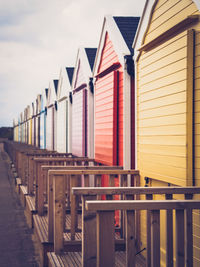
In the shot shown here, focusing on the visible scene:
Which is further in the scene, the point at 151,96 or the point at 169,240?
the point at 151,96

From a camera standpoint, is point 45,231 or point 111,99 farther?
point 111,99

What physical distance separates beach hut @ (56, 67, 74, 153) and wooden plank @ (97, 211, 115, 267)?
10.6 metres

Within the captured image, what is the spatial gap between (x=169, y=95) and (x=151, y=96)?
72cm

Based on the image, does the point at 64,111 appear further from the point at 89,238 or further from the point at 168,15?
the point at 89,238

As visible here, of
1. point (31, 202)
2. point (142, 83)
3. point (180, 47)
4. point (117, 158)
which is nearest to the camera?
point (180, 47)

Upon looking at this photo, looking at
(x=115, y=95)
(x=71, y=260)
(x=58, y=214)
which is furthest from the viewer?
(x=115, y=95)

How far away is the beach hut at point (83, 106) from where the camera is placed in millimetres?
10172

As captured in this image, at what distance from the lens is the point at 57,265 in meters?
4.80

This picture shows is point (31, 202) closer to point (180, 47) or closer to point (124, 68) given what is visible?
point (124, 68)

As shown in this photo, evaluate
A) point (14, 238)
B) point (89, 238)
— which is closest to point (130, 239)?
point (89, 238)

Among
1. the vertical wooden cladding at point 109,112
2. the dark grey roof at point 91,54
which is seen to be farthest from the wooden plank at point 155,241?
the dark grey roof at point 91,54

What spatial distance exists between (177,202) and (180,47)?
2174 millimetres

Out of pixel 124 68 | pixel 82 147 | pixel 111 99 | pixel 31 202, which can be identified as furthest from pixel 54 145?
pixel 124 68

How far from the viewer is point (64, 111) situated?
14.6m
